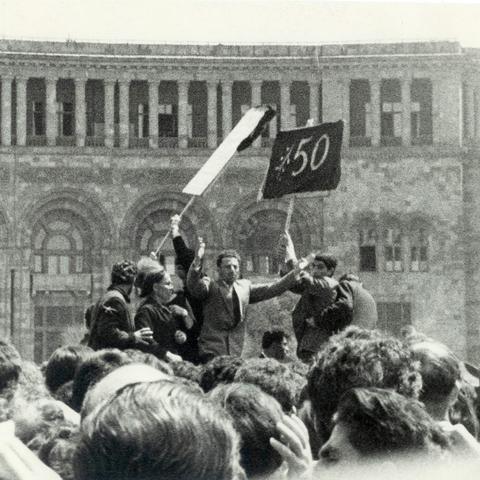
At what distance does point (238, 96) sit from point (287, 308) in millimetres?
7767

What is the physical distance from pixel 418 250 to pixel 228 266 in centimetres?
3244

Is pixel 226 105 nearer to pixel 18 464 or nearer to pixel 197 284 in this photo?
pixel 197 284

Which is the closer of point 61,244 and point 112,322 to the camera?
point 112,322

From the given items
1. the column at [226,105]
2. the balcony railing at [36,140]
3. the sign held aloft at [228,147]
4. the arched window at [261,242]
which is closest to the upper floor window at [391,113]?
the arched window at [261,242]

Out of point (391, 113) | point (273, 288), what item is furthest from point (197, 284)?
point (391, 113)

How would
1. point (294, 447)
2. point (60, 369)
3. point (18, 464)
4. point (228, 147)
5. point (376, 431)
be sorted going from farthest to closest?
point (228, 147)
point (60, 369)
point (294, 447)
point (376, 431)
point (18, 464)

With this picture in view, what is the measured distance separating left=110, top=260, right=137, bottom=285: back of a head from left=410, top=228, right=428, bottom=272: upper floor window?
32.6 metres

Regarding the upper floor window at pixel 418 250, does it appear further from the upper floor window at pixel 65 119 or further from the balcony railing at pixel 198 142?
the upper floor window at pixel 65 119

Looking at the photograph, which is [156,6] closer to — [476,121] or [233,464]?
[476,121]

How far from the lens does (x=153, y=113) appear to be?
42812 mm

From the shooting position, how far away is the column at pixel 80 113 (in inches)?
1670

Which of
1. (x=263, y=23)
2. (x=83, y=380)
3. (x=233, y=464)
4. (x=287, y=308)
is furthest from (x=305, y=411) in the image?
(x=263, y=23)

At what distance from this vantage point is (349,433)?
3.47 m

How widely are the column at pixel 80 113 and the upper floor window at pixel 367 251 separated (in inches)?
371
